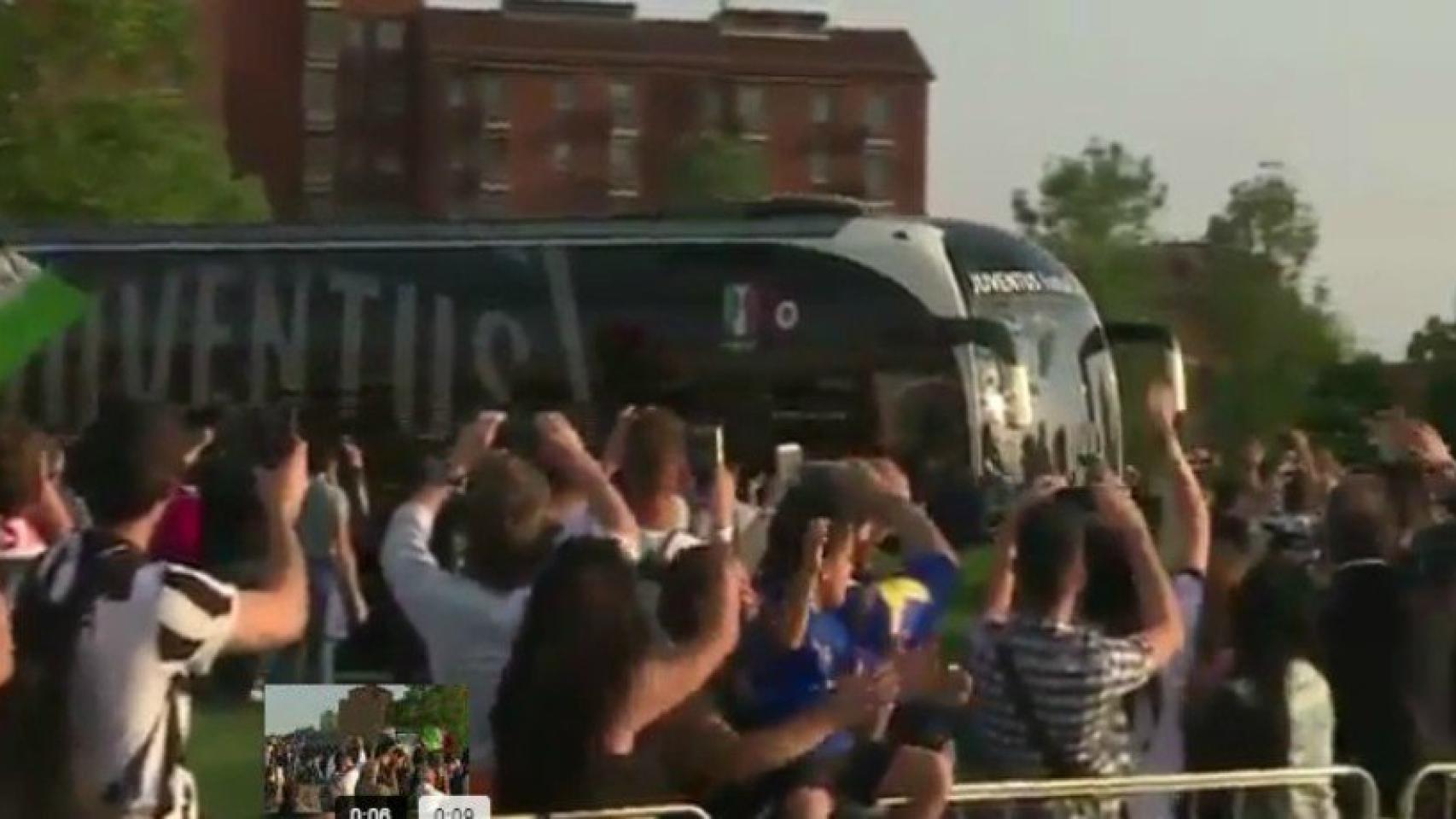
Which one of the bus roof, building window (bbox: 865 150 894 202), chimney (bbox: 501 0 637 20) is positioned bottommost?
the bus roof

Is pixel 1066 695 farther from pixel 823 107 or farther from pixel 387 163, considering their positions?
pixel 387 163

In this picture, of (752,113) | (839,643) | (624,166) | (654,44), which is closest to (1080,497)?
(839,643)

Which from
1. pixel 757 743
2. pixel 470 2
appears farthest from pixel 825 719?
pixel 470 2

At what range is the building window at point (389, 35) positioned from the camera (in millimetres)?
5305

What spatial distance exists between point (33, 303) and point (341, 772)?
→ 3.36ft

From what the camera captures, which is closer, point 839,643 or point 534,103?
point 534,103

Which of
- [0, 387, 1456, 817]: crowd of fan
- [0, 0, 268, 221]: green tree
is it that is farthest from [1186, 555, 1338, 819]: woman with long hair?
[0, 0, 268, 221]: green tree

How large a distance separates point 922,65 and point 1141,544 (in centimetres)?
110

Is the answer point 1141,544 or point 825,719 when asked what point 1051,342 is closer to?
point 1141,544

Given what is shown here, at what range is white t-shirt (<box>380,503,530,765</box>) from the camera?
5.21 meters

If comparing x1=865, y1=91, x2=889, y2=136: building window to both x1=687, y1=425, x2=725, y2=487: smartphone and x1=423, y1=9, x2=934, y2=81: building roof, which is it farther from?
x1=687, y1=425, x2=725, y2=487: smartphone

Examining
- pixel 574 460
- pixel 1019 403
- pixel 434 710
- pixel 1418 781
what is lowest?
pixel 1418 781

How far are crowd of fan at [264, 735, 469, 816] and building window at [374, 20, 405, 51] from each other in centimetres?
129

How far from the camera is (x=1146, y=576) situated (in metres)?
5.92
